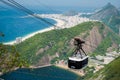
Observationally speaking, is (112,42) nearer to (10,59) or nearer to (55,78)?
(55,78)

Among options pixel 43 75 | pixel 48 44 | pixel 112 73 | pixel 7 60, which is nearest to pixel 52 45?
pixel 48 44

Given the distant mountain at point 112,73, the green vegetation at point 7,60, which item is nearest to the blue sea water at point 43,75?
the distant mountain at point 112,73

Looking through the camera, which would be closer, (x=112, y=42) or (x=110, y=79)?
(x=110, y=79)

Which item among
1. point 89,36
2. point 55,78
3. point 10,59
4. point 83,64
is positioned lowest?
point 55,78

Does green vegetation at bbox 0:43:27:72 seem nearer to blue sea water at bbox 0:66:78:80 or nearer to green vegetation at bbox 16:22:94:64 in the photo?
blue sea water at bbox 0:66:78:80

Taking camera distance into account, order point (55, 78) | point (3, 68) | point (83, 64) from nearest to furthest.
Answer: point (3, 68), point (83, 64), point (55, 78)

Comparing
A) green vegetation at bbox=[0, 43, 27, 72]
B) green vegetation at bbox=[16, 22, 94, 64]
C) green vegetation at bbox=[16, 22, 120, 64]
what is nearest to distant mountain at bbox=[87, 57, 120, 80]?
green vegetation at bbox=[16, 22, 120, 64]

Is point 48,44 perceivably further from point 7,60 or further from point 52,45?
point 7,60

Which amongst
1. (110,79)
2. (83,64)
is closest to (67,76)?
(110,79)
